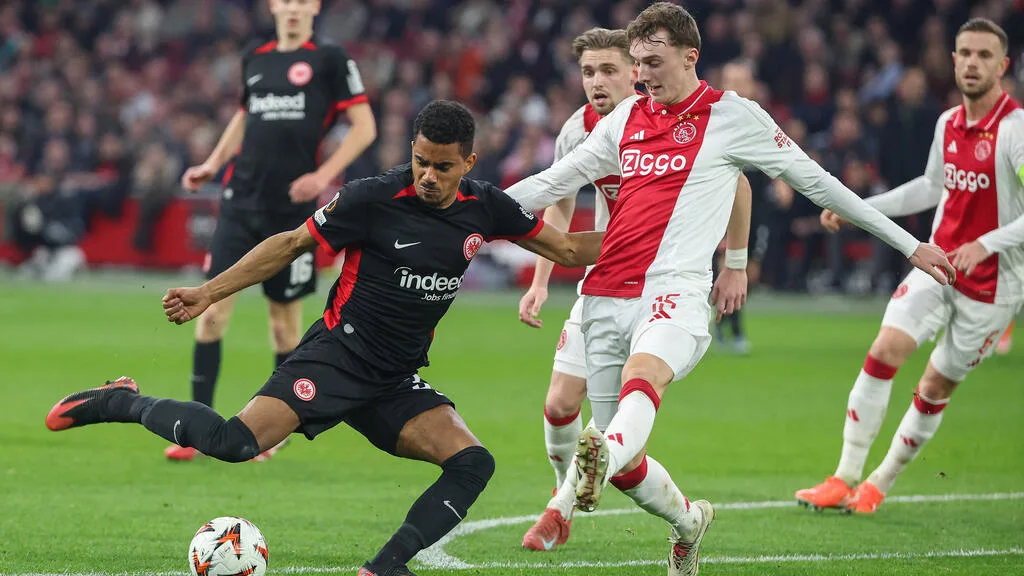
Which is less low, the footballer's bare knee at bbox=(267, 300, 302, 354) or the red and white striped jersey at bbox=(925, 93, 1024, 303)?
the red and white striped jersey at bbox=(925, 93, 1024, 303)

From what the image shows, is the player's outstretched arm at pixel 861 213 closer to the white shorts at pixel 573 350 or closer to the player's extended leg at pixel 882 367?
the white shorts at pixel 573 350

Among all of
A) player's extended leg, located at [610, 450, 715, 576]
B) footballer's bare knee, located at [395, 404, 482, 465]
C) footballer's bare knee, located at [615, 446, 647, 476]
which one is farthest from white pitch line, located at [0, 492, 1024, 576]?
footballer's bare knee, located at [615, 446, 647, 476]

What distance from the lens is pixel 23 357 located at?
13.2m

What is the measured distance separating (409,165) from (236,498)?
2.50m

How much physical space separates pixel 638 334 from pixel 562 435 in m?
1.32

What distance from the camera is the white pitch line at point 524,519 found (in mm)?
5941

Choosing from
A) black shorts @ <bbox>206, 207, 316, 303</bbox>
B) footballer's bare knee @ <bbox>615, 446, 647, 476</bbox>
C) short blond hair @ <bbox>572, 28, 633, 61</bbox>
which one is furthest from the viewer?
black shorts @ <bbox>206, 207, 316, 303</bbox>

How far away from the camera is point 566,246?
231 inches

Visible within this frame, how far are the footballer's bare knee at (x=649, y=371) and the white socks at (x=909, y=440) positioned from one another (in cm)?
263

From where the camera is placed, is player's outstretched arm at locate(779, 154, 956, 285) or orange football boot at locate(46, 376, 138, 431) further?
Result: orange football boot at locate(46, 376, 138, 431)

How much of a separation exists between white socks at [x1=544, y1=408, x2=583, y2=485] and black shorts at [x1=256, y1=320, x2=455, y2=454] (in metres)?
0.97

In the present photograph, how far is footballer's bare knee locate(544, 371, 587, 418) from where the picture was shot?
6.51m

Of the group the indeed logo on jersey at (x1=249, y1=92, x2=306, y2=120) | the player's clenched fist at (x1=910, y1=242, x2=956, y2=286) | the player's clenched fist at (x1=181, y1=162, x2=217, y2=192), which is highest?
the indeed logo on jersey at (x1=249, y1=92, x2=306, y2=120)

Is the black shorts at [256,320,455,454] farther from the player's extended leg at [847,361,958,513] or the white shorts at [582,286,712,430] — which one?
the player's extended leg at [847,361,958,513]
